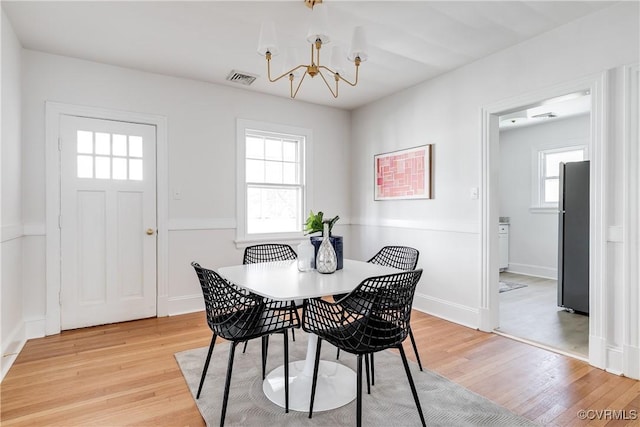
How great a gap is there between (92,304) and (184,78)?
2.46 m

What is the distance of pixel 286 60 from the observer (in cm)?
246

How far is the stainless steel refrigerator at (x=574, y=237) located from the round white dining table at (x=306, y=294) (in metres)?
2.56

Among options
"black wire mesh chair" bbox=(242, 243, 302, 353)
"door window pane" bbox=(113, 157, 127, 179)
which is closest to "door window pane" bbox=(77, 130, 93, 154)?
"door window pane" bbox=(113, 157, 127, 179)

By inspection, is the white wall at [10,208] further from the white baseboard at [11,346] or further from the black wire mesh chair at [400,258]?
the black wire mesh chair at [400,258]

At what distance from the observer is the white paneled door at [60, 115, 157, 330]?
3.24 meters

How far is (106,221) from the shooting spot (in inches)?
134

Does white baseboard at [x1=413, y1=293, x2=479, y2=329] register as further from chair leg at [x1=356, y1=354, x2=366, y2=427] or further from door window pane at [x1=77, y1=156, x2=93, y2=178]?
door window pane at [x1=77, y1=156, x2=93, y2=178]

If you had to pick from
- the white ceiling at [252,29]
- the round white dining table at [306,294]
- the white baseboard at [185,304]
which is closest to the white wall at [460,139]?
the white ceiling at [252,29]

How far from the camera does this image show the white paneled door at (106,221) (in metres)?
3.24

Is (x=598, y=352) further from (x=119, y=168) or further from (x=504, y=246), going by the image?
(x=119, y=168)

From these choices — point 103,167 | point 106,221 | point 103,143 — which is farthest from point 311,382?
point 103,143

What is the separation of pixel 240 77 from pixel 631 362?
4026mm

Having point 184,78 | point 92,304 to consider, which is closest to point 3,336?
point 92,304

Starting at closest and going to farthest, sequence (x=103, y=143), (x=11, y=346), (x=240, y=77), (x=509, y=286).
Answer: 1. (x=11, y=346)
2. (x=103, y=143)
3. (x=240, y=77)
4. (x=509, y=286)
